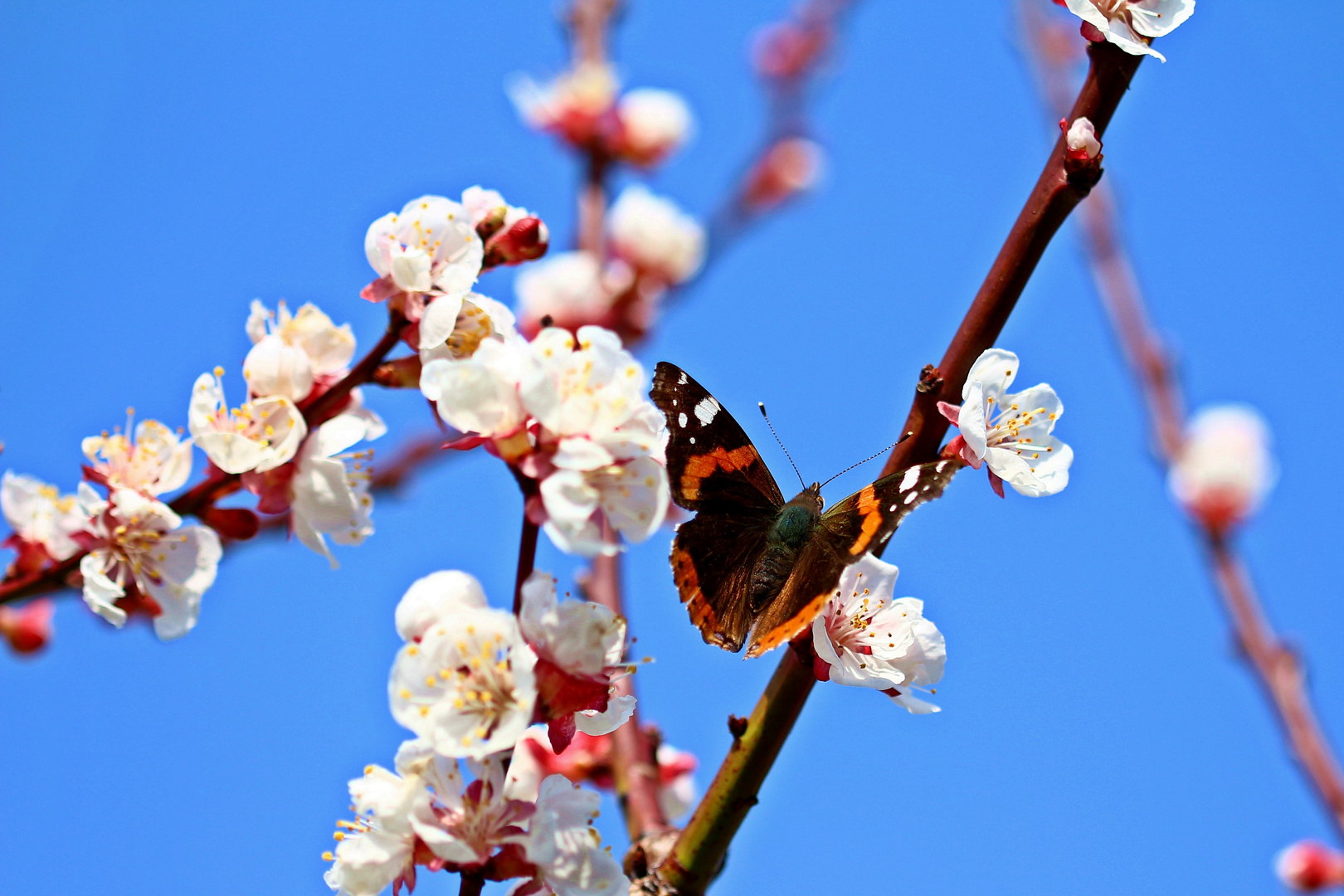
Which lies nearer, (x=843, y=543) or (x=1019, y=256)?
(x=1019, y=256)

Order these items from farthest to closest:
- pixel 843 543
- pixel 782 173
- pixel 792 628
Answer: pixel 782 173, pixel 843 543, pixel 792 628

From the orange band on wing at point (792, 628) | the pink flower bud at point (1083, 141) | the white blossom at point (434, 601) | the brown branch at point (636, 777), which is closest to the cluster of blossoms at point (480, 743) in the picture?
the white blossom at point (434, 601)

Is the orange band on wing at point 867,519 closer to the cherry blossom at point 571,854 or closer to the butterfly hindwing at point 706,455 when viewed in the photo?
the butterfly hindwing at point 706,455

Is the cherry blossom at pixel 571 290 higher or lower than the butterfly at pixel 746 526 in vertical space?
higher

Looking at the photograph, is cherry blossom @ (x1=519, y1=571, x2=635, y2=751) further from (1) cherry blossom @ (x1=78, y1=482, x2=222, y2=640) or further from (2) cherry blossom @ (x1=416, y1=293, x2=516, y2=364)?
(1) cherry blossom @ (x1=78, y1=482, x2=222, y2=640)

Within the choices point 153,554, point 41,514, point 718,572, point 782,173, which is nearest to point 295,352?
point 153,554

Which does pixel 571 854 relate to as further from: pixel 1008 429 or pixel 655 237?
pixel 655 237

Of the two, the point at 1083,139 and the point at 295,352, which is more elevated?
the point at 1083,139
